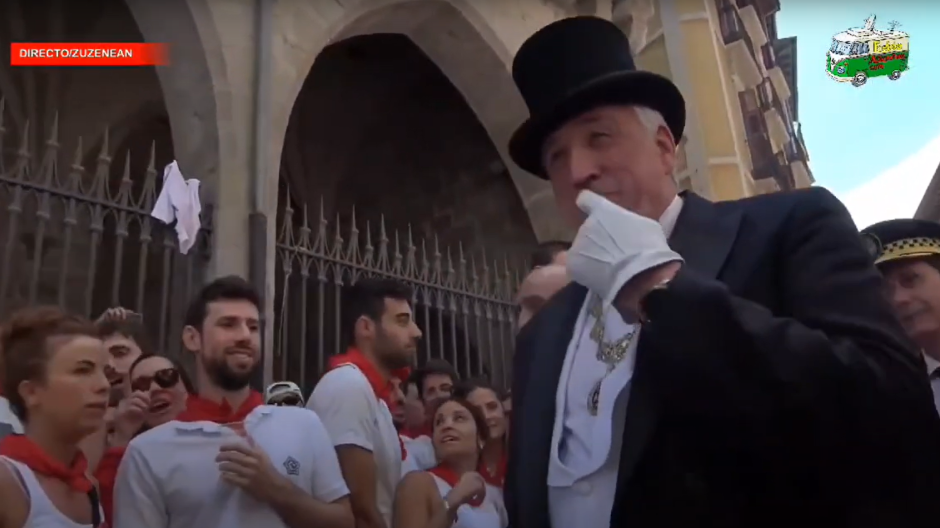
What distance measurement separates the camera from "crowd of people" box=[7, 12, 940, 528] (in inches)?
44.5

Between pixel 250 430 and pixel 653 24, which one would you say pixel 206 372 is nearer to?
A: pixel 250 430

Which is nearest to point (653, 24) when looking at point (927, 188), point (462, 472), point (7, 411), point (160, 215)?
point (927, 188)

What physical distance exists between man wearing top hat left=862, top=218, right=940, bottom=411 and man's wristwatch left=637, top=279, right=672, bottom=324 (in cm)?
174

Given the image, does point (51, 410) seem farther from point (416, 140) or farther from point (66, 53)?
point (416, 140)

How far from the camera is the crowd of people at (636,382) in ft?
3.71

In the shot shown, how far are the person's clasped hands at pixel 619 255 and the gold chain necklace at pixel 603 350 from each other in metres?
0.23

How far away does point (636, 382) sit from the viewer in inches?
50.1

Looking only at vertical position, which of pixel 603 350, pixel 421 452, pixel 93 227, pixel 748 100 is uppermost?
pixel 748 100

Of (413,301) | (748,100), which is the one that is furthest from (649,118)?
(748,100)

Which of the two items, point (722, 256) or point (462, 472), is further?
point (462, 472)

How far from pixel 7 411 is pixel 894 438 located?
2.75 m

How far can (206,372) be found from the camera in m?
2.91

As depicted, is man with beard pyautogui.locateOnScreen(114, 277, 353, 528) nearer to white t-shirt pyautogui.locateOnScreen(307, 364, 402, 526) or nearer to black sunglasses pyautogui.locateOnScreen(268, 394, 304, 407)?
white t-shirt pyautogui.locateOnScreen(307, 364, 402, 526)

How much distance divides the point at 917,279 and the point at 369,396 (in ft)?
6.45
